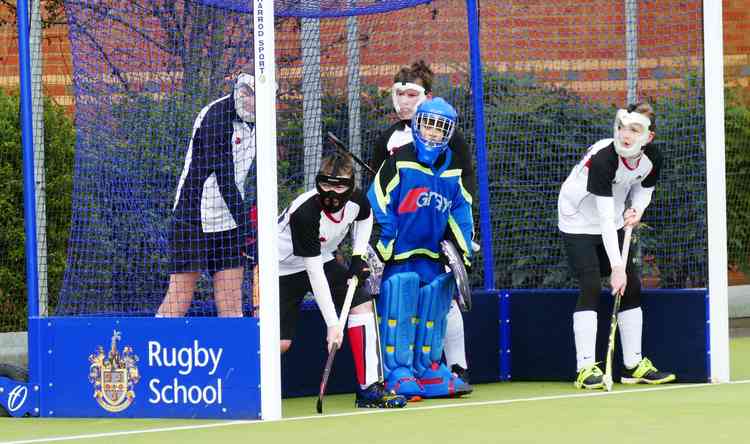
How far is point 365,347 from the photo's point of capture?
7.30 meters

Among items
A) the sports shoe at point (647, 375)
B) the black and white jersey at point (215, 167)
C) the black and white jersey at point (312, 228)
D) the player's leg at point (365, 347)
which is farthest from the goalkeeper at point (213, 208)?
the sports shoe at point (647, 375)

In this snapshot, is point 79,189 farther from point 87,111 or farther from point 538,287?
point 538,287

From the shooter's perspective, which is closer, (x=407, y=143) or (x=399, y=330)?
(x=399, y=330)

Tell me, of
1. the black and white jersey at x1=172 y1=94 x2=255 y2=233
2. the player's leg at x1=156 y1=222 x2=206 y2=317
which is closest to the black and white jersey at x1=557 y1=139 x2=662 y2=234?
the black and white jersey at x1=172 y1=94 x2=255 y2=233

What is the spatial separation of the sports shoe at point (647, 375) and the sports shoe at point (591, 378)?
23 cm

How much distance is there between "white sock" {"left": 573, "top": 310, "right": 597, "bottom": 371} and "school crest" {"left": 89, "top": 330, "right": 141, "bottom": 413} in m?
2.34

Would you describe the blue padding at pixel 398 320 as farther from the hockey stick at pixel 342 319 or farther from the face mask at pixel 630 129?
the face mask at pixel 630 129

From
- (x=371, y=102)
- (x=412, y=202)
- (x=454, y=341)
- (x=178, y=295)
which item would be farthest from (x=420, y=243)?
(x=371, y=102)

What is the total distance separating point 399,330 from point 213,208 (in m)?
1.07

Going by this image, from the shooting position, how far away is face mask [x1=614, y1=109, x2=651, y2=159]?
25.6 feet

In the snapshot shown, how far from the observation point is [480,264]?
357 inches

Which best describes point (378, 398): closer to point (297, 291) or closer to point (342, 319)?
point (342, 319)

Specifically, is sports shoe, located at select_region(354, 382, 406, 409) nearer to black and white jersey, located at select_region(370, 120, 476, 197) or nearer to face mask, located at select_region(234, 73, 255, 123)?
black and white jersey, located at select_region(370, 120, 476, 197)

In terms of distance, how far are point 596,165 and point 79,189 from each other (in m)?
2.58
